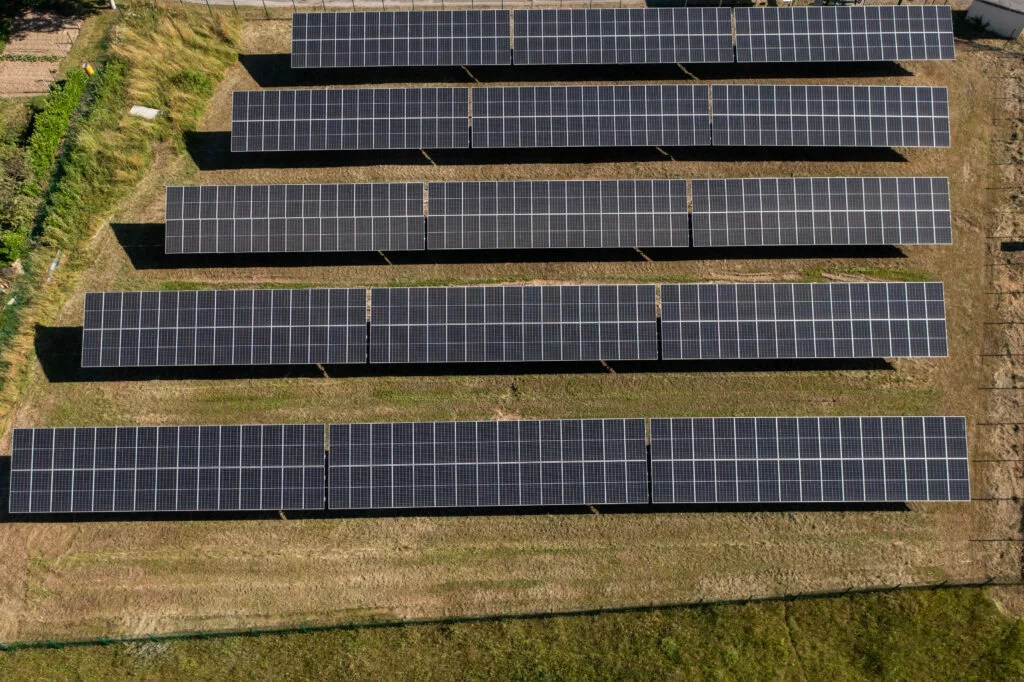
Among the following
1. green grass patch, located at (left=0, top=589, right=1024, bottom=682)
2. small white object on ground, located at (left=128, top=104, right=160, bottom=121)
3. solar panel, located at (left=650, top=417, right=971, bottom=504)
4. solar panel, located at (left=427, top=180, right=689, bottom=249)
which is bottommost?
green grass patch, located at (left=0, top=589, right=1024, bottom=682)

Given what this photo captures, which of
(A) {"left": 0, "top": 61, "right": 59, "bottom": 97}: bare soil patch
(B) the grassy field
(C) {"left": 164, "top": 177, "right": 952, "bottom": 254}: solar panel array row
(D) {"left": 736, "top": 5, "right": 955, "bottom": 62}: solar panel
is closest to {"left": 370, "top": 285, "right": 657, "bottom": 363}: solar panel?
(B) the grassy field

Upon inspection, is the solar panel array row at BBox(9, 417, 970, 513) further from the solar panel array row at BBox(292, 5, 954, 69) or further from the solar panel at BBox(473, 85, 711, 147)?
the solar panel array row at BBox(292, 5, 954, 69)

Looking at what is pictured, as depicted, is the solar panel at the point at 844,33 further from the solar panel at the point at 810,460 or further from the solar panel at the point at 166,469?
the solar panel at the point at 166,469

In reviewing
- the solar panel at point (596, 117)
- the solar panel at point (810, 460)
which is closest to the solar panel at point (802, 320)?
the solar panel at point (810, 460)

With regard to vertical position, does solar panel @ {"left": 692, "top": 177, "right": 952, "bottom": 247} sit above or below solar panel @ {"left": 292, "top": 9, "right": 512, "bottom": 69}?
below

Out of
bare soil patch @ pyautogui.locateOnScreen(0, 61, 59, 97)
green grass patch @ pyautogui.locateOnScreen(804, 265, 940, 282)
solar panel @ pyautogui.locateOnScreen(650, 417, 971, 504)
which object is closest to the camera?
solar panel @ pyautogui.locateOnScreen(650, 417, 971, 504)

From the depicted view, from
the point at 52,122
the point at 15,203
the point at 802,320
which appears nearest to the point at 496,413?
the point at 802,320

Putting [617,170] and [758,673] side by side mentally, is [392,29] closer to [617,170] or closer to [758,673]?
[617,170]

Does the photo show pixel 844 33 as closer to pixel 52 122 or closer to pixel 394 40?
pixel 394 40
